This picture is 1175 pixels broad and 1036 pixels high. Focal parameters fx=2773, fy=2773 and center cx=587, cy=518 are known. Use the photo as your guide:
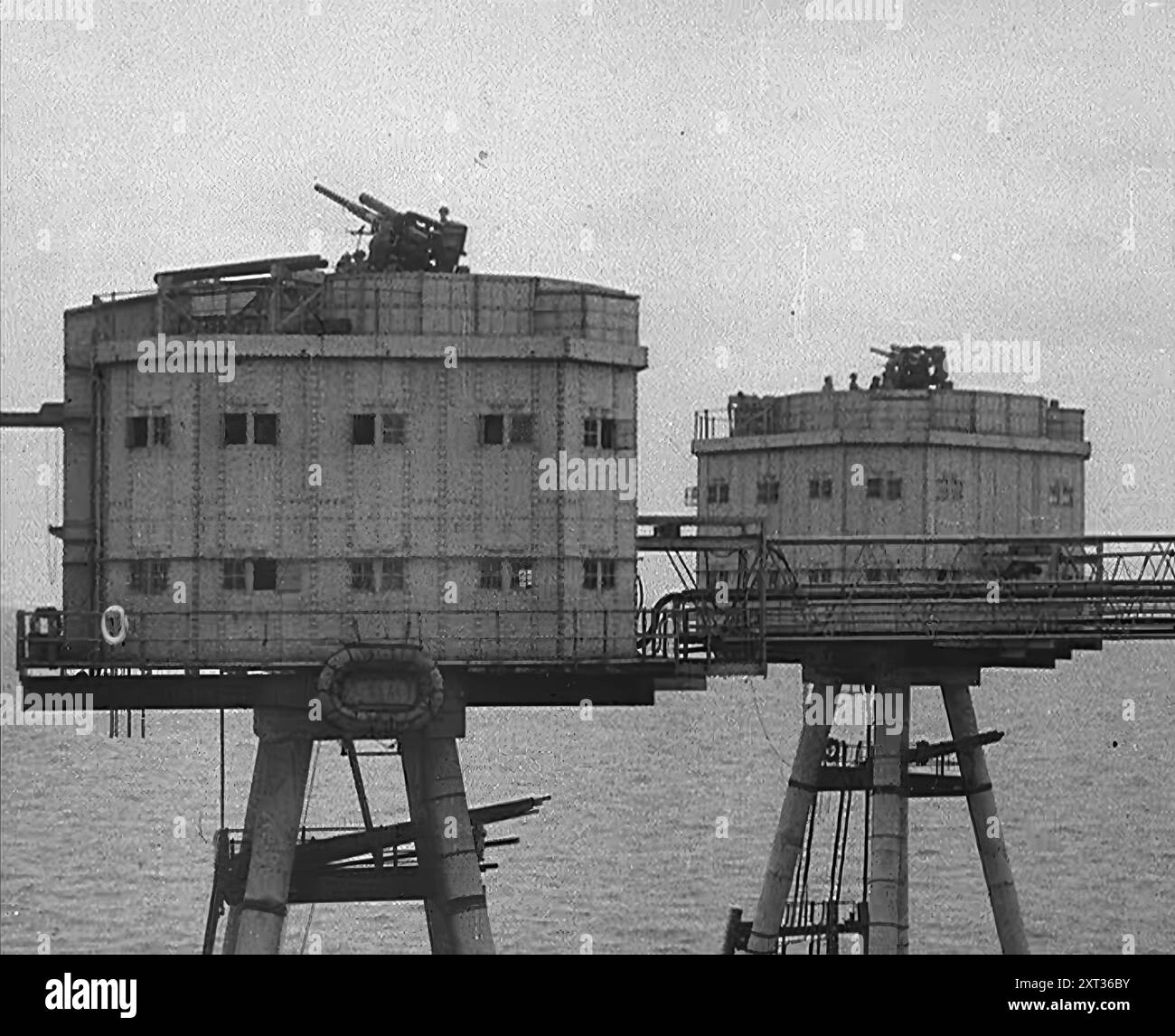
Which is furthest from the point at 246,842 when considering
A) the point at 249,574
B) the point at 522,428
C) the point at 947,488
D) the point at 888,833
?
the point at 947,488

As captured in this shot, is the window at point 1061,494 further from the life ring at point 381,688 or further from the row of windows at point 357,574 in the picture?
the life ring at point 381,688

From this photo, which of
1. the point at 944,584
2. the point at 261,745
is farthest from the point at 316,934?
the point at 261,745

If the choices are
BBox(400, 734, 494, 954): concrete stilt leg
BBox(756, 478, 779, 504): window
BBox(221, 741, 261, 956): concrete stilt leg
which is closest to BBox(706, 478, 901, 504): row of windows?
BBox(756, 478, 779, 504): window

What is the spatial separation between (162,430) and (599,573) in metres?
7.96

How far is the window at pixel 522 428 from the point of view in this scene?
4778 cm

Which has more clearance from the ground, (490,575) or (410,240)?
(410,240)

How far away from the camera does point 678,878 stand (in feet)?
414

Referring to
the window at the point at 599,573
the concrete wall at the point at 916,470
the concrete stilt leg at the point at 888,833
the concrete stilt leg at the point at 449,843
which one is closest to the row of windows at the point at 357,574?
the window at the point at 599,573

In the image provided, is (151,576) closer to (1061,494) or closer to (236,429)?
(236,429)

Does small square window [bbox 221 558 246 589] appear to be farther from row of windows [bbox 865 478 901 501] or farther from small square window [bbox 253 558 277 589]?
row of windows [bbox 865 478 901 501]

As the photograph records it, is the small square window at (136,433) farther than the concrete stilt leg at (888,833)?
No

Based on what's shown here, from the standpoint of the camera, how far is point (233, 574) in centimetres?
4747

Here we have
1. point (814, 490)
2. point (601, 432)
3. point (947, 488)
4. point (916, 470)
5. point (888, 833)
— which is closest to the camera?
point (601, 432)

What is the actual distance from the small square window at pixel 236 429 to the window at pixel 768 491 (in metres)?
25.0
